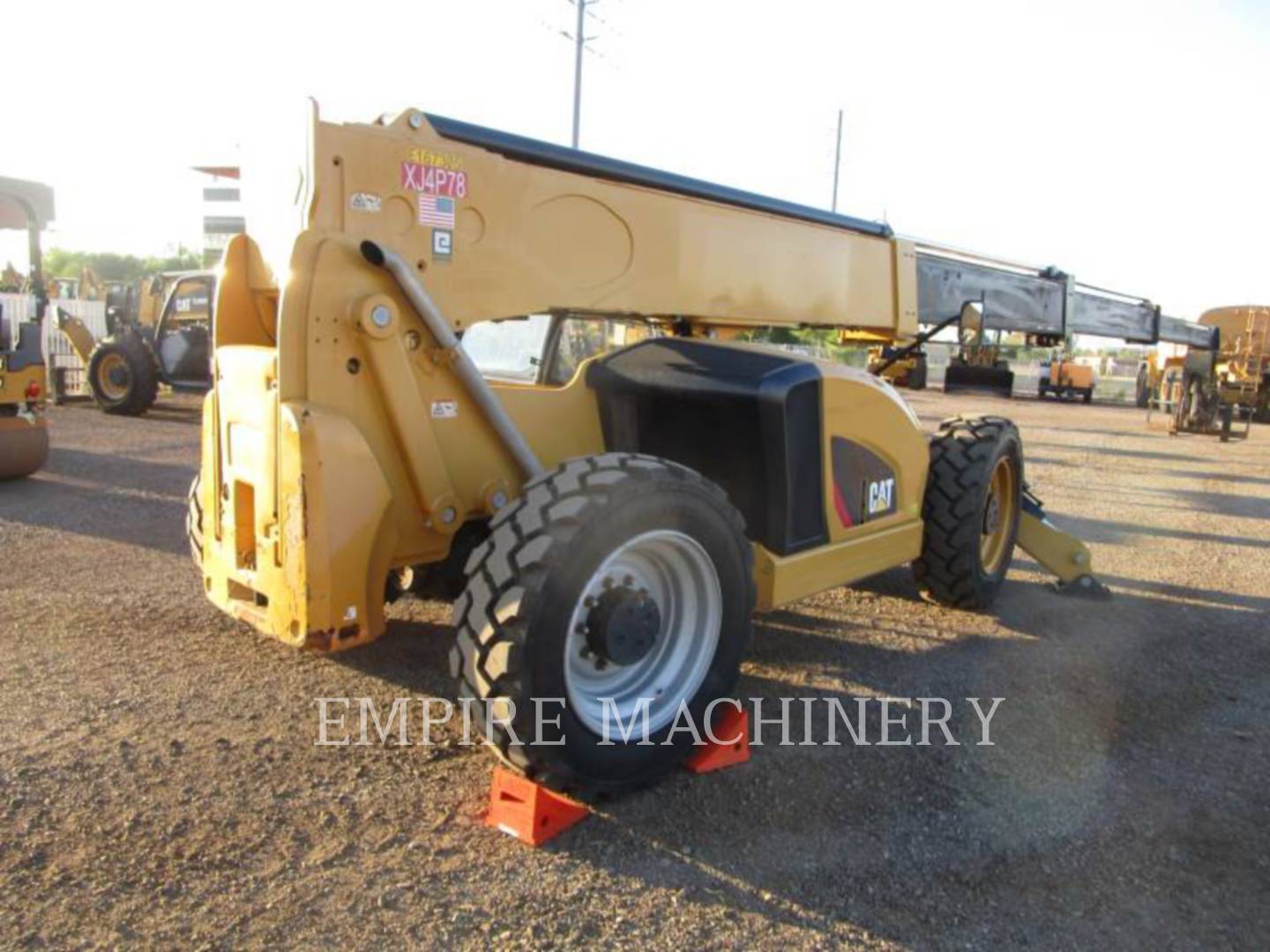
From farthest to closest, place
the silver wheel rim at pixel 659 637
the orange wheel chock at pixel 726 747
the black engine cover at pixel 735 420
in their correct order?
the black engine cover at pixel 735 420 < the orange wheel chock at pixel 726 747 < the silver wheel rim at pixel 659 637

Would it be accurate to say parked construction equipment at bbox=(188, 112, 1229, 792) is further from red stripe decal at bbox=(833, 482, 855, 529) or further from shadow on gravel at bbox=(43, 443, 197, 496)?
shadow on gravel at bbox=(43, 443, 197, 496)

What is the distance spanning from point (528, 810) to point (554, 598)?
72 cm

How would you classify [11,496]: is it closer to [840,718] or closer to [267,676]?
[267,676]

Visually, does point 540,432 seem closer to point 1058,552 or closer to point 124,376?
point 1058,552

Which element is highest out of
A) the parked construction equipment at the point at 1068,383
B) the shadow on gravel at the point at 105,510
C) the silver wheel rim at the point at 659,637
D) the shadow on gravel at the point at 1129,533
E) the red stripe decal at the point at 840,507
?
the parked construction equipment at the point at 1068,383

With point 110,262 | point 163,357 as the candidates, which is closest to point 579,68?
point 163,357

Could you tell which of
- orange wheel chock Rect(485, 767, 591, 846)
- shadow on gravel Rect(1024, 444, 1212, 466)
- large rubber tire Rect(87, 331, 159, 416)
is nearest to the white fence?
large rubber tire Rect(87, 331, 159, 416)

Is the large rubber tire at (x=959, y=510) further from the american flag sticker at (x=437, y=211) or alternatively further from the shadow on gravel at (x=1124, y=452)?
the shadow on gravel at (x=1124, y=452)

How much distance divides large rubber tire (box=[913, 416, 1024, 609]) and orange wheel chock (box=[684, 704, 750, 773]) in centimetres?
220

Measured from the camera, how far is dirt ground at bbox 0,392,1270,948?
2809 millimetres

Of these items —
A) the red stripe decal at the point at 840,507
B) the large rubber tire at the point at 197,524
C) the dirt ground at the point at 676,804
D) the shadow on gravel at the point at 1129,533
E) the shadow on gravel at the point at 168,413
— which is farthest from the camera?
the shadow on gravel at the point at 168,413

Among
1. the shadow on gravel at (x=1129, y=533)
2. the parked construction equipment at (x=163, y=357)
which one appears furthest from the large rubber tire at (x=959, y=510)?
the parked construction equipment at (x=163, y=357)

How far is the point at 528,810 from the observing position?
3.16 metres

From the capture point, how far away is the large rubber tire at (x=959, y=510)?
216 inches
